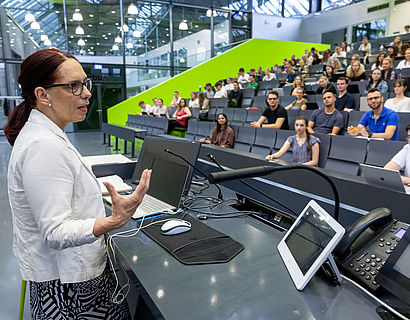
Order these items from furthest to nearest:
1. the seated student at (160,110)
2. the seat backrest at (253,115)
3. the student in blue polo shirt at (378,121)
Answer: the seated student at (160,110)
the seat backrest at (253,115)
the student in blue polo shirt at (378,121)

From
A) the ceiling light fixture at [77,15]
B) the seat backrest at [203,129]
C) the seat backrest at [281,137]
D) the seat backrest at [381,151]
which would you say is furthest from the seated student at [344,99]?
the ceiling light fixture at [77,15]

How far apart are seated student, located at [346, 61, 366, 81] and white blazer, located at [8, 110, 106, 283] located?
680cm

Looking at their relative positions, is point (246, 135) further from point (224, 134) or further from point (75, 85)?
point (75, 85)

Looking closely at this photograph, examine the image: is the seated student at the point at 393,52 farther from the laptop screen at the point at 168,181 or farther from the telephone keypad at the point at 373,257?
the telephone keypad at the point at 373,257

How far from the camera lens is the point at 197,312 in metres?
0.80

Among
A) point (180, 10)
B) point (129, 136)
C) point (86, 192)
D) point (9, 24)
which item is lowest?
point (129, 136)

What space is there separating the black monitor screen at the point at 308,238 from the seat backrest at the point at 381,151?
216 centimetres

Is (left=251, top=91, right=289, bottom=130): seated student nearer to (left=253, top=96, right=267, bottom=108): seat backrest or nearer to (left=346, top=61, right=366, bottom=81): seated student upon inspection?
(left=253, top=96, right=267, bottom=108): seat backrest

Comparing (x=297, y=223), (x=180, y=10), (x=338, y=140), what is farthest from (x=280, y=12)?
(x=297, y=223)

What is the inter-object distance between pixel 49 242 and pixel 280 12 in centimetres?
1656

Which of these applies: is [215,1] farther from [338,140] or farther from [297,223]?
[297,223]

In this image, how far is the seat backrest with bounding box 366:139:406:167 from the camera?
108 inches

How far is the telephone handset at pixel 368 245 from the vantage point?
2.87ft

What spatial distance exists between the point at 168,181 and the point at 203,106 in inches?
254
